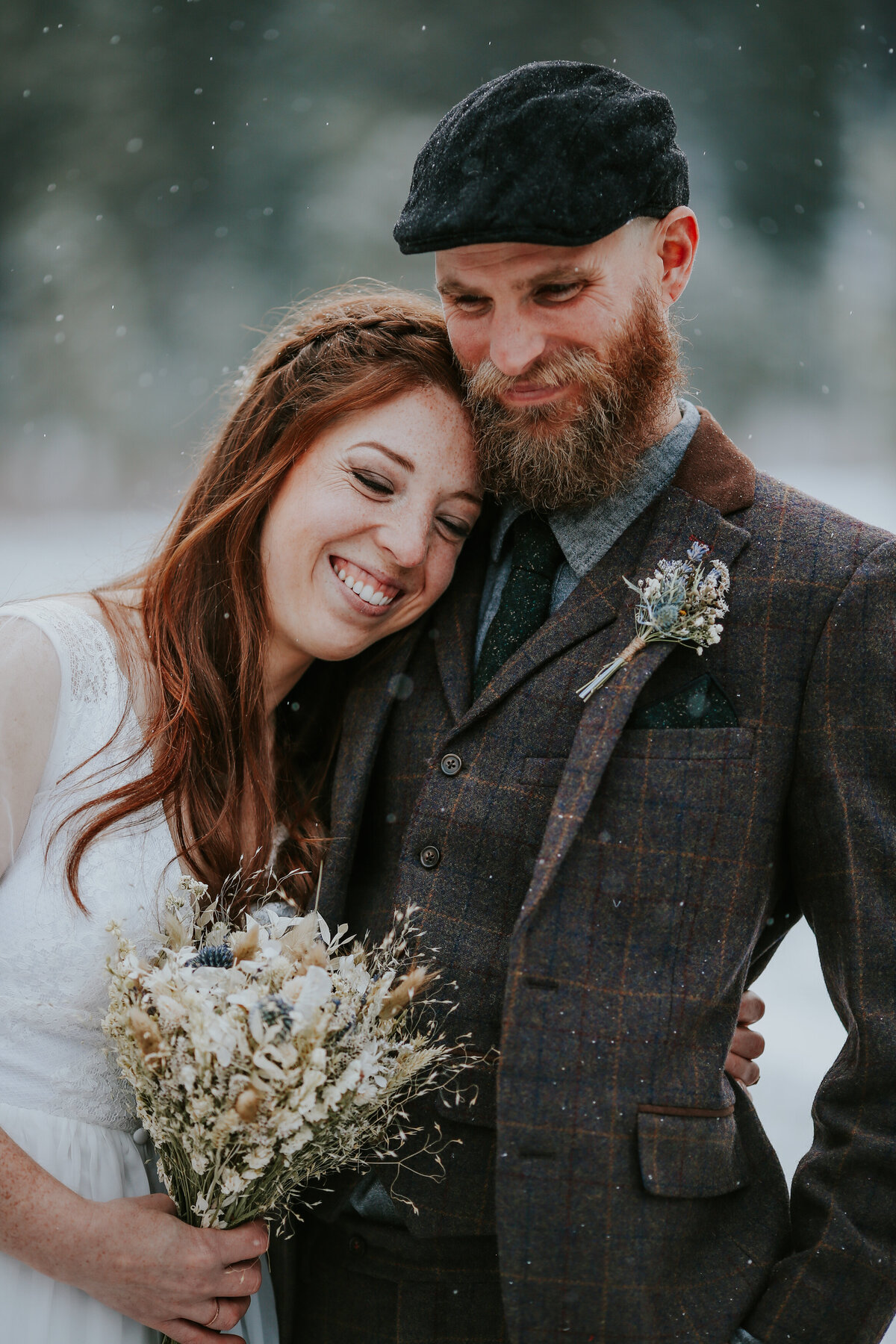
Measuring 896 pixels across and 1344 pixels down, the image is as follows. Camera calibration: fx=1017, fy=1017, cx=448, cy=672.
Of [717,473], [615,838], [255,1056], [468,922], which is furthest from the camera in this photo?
[717,473]

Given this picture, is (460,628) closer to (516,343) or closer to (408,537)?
(408,537)

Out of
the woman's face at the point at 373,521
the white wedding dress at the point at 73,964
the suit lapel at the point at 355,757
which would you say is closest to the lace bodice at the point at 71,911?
the white wedding dress at the point at 73,964

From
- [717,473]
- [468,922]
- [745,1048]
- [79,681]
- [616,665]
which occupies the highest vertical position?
[717,473]

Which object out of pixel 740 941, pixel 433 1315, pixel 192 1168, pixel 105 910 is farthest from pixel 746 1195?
pixel 105 910

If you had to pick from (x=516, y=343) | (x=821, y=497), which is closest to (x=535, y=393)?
(x=516, y=343)

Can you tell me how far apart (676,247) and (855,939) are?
4.07 ft

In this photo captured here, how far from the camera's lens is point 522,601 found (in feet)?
6.19

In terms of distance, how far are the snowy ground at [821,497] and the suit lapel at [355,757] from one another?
85 centimetres

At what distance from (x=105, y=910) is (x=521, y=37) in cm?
364

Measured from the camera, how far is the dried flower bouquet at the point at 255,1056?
4.46ft

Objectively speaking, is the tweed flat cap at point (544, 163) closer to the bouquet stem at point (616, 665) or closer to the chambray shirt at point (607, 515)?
the chambray shirt at point (607, 515)

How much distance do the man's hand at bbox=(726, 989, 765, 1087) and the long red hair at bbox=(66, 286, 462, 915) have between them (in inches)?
34.4

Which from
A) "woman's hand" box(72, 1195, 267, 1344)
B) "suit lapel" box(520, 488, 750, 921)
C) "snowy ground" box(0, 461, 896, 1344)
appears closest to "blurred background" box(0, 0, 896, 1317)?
"snowy ground" box(0, 461, 896, 1344)

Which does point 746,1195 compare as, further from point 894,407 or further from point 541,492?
point 894,407
